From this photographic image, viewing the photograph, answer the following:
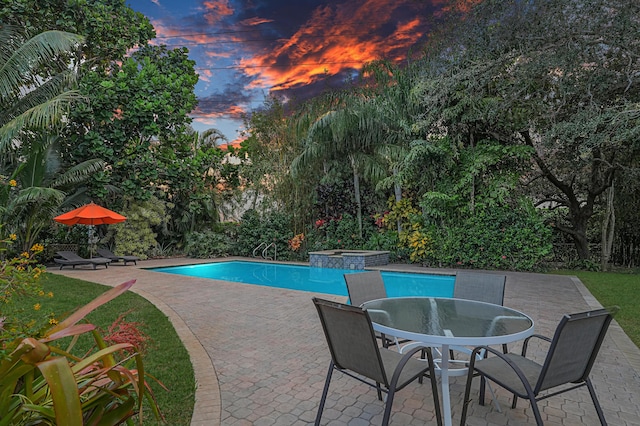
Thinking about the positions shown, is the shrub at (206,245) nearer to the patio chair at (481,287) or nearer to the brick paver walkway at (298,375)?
the brick paver walkway at (298,375)

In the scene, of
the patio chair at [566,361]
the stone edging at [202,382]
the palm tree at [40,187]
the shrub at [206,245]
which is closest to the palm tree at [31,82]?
the palm tree at [40,187]

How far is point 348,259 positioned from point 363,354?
10.2 m

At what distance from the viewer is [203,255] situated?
625 inches

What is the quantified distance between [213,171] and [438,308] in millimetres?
15163

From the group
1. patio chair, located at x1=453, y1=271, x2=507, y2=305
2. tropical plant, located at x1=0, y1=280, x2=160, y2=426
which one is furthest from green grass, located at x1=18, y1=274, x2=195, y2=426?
patio chair, located at x1=453, y1=271, x2=507, y2=305

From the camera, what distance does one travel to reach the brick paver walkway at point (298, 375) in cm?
293

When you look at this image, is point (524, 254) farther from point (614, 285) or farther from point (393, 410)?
point (393, 410)

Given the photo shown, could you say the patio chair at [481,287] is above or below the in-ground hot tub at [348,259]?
above

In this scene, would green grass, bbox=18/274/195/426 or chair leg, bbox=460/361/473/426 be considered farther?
green grass, bbox=18/274/195/426

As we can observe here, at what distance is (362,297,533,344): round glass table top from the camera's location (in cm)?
260

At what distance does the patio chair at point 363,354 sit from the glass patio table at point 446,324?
0.61ft

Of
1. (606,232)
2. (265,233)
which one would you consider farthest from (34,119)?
(606,232)

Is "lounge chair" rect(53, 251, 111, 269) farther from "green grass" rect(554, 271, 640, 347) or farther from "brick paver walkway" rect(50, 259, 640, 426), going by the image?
"green grass" rect(554, 271, 640, 347)

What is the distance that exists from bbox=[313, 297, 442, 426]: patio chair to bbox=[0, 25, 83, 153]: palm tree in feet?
37.5
